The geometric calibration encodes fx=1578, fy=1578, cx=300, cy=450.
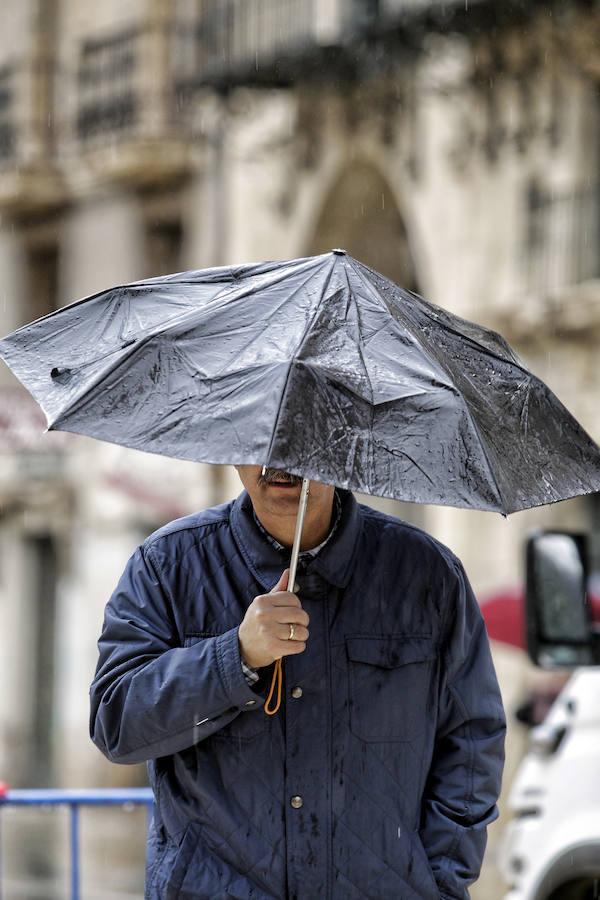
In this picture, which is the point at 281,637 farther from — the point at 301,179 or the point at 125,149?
the point at 125,149

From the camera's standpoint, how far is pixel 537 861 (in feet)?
16.8

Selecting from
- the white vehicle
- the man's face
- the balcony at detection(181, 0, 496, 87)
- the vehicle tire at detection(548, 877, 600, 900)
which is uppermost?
the balcony at detection(181, 0, 496, 87)

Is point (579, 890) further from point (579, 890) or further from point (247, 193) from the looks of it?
point (247, 193)

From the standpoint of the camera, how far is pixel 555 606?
4820mm

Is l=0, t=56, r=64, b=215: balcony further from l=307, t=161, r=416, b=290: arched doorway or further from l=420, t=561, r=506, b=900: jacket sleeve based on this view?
l=420, t=561, r=506, b=900: jacket sleeve

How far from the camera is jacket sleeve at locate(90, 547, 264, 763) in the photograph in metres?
2.81

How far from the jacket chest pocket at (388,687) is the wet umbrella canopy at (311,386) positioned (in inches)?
16.3

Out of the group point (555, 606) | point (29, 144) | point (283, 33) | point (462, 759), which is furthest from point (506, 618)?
point (29, 144)

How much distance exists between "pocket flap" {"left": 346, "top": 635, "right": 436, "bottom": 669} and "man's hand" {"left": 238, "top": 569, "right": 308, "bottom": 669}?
20 centimetres

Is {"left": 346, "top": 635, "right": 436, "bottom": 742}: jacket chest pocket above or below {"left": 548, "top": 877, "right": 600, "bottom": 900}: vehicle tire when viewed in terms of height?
above

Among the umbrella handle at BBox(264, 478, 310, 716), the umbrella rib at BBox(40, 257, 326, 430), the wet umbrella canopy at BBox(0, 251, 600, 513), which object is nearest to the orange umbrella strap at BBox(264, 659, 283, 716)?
the umbrella handle at BBox(264, 478, 310, 716)

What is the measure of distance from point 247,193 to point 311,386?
15066 millimetres

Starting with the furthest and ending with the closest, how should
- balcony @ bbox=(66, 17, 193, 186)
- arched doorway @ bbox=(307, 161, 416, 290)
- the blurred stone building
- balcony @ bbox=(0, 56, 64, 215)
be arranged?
balcony @ bbox=(0, 56, 64, 215), balcony @ bbox=(66, 17, 193, 186), arched doorway @ bbox=(307, 161, 416, 290), the blurred stone building

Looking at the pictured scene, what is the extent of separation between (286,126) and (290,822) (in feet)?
47.2
